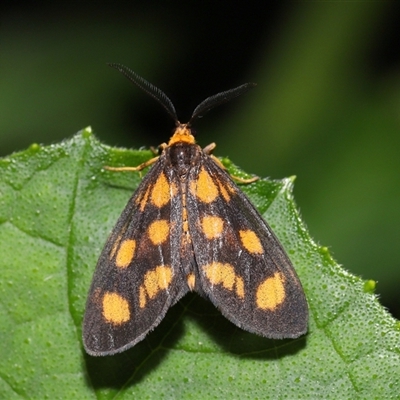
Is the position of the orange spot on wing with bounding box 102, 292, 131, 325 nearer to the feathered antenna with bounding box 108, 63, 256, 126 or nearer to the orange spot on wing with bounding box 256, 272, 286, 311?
the orange spot on wing with bounding box 256, 272, 286, 311

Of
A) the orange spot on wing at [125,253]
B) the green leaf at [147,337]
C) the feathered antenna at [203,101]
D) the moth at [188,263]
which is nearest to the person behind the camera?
the green leaf at [147,337]

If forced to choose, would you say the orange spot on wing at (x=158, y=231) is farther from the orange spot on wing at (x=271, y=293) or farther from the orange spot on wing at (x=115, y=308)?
the orange spot on wing at (x=271, y=293)

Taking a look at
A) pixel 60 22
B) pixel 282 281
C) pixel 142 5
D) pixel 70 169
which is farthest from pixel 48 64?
pixel 282 281

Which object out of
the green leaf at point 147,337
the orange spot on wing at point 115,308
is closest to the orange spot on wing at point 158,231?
the green leaf at point 147,337

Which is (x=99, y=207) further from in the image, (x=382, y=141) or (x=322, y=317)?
(x=382, y=141)

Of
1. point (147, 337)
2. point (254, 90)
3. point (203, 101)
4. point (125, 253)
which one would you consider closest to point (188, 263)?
point (125, 253)

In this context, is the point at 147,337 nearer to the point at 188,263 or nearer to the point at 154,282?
the point at 154,282
